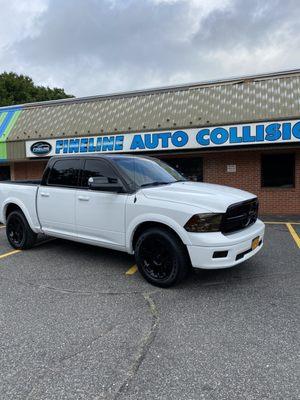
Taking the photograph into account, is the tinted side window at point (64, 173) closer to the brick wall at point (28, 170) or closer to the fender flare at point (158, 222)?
the fender flare at point (158, 222)

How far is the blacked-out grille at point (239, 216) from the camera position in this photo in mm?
4395

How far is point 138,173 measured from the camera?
5.41 meters

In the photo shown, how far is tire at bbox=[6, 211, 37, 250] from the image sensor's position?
6820mm

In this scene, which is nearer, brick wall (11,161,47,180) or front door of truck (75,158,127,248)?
front door of truck (75,158,127,248)

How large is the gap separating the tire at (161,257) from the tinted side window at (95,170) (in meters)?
1.25

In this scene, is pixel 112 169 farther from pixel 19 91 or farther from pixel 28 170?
pixel 19 91

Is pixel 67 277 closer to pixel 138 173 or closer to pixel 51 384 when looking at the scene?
pixel 138 173

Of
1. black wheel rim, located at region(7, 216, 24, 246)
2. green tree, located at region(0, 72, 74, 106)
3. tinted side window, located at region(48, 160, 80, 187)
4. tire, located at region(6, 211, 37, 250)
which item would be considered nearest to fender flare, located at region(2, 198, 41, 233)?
tire, located at region(6, 211, 37, 250)

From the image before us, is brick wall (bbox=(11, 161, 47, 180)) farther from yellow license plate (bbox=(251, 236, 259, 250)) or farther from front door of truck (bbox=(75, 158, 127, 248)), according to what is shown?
yellow license plate (bbox=(251, 236, 259, 250))

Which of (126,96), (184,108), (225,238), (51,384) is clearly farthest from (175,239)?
(126,96)

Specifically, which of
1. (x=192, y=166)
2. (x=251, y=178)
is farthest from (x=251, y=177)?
(x=192, y=166)

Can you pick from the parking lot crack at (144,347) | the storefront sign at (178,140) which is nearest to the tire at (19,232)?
the parking lot crack at (144,347)

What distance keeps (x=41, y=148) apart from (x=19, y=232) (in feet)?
26.5

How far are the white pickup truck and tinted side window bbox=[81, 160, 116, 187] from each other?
0.05ft
